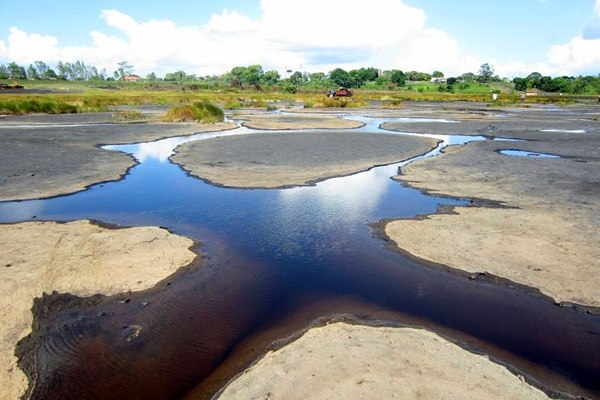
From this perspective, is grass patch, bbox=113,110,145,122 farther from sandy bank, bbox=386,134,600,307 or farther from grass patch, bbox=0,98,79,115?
sandy bank, bbox=386,134,600,307

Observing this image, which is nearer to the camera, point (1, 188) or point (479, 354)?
point (479, 354)

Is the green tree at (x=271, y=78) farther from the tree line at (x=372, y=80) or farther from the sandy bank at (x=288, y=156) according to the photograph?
the sandy bank at (x=288, y=156)

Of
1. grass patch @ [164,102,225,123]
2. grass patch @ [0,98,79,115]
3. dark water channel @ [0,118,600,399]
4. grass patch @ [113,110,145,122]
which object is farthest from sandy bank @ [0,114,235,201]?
grass patch @ [0,98,79,115]

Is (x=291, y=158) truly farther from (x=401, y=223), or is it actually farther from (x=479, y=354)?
(x=479, y=354)

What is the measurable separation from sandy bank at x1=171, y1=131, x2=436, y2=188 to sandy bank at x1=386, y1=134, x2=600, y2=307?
153 inches

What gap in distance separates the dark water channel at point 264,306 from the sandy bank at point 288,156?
4693 millimetres

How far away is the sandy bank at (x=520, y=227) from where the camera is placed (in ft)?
31.5

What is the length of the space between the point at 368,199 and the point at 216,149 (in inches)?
541

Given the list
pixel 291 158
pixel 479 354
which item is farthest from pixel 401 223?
pixel 291 158

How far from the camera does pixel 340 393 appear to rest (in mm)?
5680

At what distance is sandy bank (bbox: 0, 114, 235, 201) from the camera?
1766 centimetres

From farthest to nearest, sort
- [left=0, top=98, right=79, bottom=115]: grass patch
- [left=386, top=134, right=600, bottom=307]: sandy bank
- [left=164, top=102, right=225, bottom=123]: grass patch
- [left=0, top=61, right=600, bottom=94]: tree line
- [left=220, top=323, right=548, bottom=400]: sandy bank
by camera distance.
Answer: [left=0, top=61, right=600, bottom=94]: tree line
[left=0, top=98, right=79, bottom=115]: grass patch
[left=164, top=102, right=225, bottom=123]: grass patch
[left=386, top=134, right=600, bottom=307]: sandy bank
[left=220, top=323, right=548, bottom=400]: sandy bank

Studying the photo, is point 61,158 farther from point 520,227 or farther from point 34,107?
point 34,107

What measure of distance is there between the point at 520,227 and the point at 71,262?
12.2 meters
